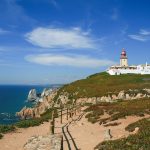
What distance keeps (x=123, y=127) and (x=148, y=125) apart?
4.43 metres

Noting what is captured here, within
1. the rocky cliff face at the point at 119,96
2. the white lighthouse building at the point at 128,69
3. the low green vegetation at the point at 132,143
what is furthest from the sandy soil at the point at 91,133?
the white lighthouse building at the point at 128,69

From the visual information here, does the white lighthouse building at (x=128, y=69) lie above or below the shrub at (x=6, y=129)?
above

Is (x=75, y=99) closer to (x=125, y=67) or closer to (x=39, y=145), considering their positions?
(x=39, y=145)

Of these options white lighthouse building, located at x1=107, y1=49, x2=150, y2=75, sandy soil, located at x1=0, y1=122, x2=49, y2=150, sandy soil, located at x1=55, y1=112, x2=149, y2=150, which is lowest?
sandy soil, located at x1=0, y1=122, x2=49, y2=150

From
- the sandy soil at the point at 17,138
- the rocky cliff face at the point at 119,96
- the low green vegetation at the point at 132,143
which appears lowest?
the sandy soil at the point at 17,138

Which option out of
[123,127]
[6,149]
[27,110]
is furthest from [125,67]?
[6,149]

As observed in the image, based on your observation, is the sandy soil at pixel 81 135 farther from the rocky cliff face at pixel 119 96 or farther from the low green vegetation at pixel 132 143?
the rocky cliff face at pixel 119 96

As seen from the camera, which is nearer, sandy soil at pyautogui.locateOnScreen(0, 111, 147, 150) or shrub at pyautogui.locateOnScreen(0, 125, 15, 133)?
sandy soil at pyautogui.locateOnScreen(0, 111, 147, 150)

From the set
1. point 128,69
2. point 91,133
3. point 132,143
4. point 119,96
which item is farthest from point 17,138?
point 128,69

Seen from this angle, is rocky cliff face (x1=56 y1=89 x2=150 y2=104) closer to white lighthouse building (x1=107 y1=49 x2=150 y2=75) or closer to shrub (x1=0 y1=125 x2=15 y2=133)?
shrub (x1=0 y1=125 x2=15 y2=133)

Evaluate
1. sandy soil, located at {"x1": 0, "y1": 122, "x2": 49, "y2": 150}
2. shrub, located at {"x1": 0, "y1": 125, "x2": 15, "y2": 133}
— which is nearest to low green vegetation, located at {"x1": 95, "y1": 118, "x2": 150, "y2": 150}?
sandy soil, located at {"x1": 0, "y1": 122, "x2": 49, "y2": 150}

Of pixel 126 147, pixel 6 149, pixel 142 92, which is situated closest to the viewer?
pixel 126 147

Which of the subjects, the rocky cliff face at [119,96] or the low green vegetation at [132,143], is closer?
the low green vegetation at [132,143]

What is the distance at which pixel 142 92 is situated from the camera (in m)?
82.2
